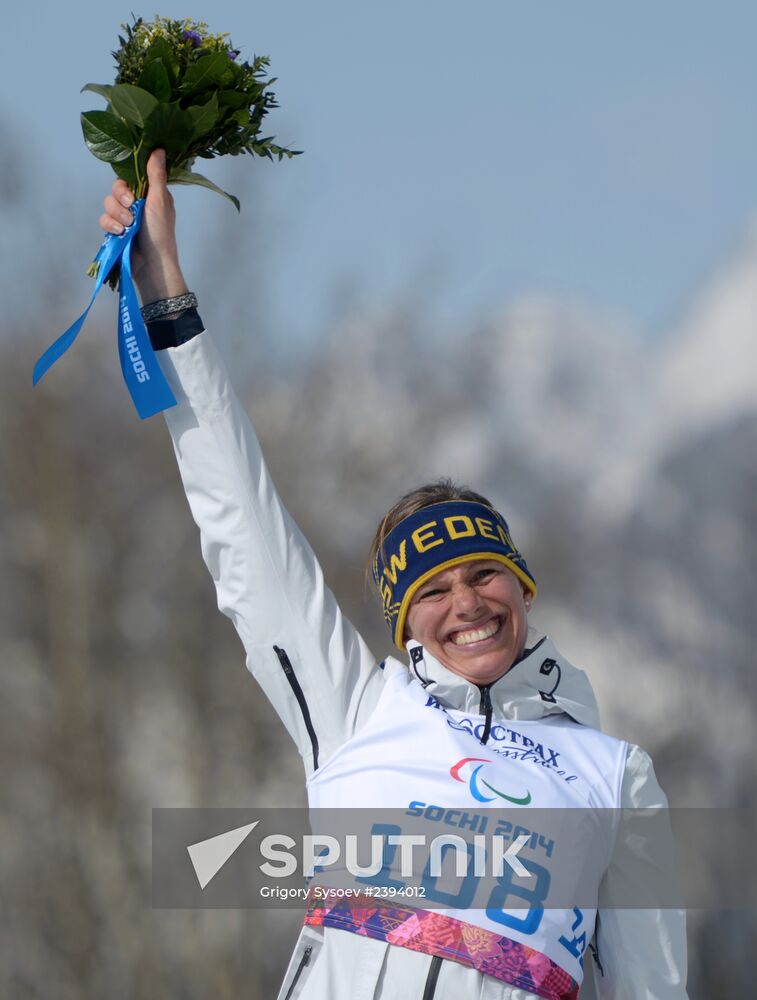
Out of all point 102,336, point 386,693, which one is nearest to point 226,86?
point 386,693

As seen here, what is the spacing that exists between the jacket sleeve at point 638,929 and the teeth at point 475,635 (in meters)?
0.23

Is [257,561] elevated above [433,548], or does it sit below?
below

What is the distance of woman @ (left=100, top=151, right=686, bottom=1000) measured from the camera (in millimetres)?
1297

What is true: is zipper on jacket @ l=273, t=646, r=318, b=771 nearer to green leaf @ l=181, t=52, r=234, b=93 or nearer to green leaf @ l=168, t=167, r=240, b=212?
green leaf @ l=168, t=167, r=240, b=212

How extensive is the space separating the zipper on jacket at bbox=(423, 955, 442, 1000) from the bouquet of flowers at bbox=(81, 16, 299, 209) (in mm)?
945

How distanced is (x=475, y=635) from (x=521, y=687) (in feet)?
0.29

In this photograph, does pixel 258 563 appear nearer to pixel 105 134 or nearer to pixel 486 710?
pixel 486 710

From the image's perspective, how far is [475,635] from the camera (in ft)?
4.76

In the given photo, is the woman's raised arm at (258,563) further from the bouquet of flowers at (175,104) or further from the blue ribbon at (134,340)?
the bouquet of flowers at (175,104)

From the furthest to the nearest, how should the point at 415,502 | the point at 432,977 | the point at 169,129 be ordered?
the point at 415,502 → the point at 169,129 → the point at 432,977

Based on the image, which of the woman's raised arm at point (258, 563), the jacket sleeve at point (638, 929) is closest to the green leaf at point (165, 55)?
the woman's raised arm at point (258, 563)

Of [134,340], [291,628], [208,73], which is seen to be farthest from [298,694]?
[208,73]

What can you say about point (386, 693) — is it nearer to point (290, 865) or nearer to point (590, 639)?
point (290, 865)

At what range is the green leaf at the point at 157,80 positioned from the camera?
146cm
